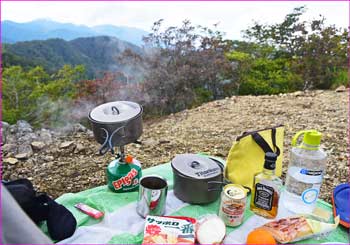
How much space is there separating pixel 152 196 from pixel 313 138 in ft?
1.68

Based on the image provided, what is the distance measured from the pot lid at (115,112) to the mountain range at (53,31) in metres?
4.50

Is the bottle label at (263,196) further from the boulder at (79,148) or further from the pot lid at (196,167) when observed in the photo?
the boulder at (79,148)

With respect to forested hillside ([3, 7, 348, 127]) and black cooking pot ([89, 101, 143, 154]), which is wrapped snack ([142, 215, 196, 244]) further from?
forested hillside ([3, 7, 348, 127])

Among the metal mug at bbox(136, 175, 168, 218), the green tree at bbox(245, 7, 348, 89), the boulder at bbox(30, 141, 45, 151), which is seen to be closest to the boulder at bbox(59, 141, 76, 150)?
the boulder at bbox(30, 141, 45, 151)

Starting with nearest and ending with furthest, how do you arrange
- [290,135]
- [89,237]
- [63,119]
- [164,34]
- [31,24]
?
[89,237] → [290,135] → [63,119] → [164,34] → [31,24]

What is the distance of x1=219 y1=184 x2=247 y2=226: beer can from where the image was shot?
0.89 meters

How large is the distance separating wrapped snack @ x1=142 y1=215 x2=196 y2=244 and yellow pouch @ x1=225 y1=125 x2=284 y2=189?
Answer: 11.9 inches

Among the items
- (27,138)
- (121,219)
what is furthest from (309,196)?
(27,138)

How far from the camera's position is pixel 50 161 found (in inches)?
76.7

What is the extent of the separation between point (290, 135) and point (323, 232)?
1562mm

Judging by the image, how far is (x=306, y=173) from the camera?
37.4 inches

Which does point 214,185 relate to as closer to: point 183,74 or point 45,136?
point 45,136

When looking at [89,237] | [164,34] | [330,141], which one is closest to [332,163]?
[330,141]

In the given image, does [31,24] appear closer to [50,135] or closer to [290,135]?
[50,135]
